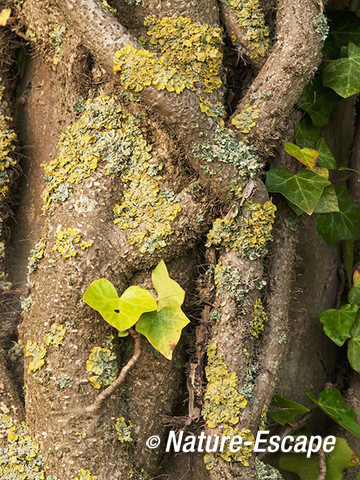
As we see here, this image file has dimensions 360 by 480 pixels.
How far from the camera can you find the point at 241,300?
1.27 metres

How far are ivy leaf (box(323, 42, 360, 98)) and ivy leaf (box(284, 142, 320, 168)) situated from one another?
220 mm

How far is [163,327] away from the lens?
116cm

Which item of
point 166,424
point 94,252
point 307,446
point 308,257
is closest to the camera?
point 94,252

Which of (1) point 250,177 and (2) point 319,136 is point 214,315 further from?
(2) point 319,136

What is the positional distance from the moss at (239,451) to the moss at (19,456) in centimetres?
43

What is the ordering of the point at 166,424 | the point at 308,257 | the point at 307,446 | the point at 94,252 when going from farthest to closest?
the point at 308,257 → the point at 307,446 → the point at 166,424 → the point at 94,252

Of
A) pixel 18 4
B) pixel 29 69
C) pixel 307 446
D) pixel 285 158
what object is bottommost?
pixel 307 446

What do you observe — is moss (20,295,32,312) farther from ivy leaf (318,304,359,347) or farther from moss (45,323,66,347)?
ivy leaf (318,304,359,347)

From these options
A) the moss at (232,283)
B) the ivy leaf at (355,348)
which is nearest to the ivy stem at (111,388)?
the moss at (232,283)

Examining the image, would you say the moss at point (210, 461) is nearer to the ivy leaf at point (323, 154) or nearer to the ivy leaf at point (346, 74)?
the ivy leaf at point (323, 154)

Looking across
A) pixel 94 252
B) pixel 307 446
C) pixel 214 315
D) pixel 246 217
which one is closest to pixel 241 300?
pixel 214 315

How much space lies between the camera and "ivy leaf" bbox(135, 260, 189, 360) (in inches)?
45.4

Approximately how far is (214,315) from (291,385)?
0.43 m

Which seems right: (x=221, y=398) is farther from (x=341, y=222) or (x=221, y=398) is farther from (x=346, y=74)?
(x=346, y=74)
